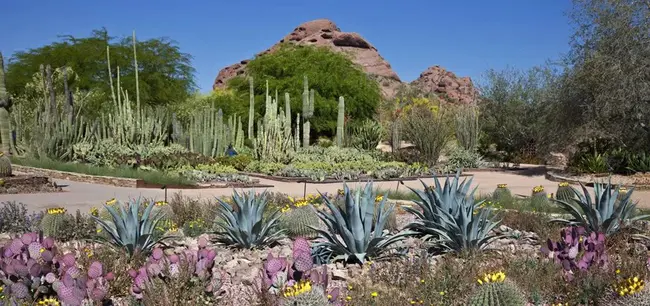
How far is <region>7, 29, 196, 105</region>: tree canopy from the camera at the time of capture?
46.5 m

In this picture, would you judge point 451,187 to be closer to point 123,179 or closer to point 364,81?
point 123,179

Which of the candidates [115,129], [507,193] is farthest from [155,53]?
[507,193]

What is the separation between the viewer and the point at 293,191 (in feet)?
52.5

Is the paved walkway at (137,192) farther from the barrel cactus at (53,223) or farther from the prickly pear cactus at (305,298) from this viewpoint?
the prickly pear cactus at (305,298)

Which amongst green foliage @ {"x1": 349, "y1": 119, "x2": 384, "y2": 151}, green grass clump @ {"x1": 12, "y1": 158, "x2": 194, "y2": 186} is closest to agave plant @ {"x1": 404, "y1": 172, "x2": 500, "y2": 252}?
green grass clump @ {"x1": 12, "y1": 158, "x2": 194, "y2": 186}

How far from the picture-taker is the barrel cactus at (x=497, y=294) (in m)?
4.36

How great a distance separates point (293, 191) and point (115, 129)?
11.5 m

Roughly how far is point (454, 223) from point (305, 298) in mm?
3092

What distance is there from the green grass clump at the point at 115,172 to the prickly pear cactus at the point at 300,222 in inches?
362

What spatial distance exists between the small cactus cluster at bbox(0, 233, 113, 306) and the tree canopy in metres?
40.9

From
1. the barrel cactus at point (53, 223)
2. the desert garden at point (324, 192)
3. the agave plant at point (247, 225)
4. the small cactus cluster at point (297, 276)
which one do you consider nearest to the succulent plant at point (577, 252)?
the desert garden at point (324, 192)

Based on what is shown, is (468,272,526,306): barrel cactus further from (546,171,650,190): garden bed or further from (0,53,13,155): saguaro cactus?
(0,53,13,155): saguaro cactus

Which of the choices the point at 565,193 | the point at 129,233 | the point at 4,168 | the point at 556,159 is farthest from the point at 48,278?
the point at 556,159

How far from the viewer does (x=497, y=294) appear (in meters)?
4.38
